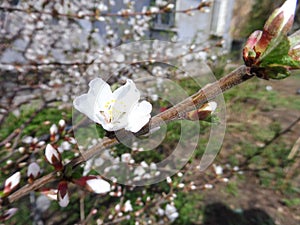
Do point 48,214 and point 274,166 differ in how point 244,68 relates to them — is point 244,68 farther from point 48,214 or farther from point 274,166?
point 274,166

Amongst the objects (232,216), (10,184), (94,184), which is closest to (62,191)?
(94,184)

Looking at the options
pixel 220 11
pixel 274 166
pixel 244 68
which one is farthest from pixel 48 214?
pixel 220 11

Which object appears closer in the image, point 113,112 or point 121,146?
point 113,112

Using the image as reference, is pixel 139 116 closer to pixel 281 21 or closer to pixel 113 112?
pixel 113 112

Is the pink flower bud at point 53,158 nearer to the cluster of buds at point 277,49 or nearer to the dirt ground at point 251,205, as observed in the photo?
the cluster of buds at point 277,49

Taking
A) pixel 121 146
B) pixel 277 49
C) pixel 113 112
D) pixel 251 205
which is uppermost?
pixel 277 49

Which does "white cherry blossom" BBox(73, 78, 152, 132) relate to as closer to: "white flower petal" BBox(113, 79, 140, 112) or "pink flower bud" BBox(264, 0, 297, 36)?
"white flower petal" BBox(113, 79, 140, 112)

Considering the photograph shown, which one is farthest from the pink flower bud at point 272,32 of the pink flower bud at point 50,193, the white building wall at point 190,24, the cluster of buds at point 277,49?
the white building wall at point 190,24
